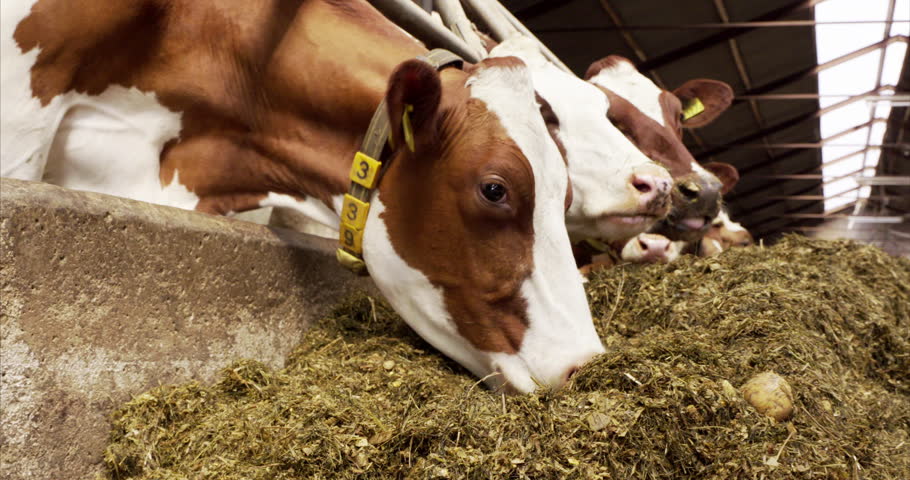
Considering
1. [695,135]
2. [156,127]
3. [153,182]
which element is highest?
[156,127]

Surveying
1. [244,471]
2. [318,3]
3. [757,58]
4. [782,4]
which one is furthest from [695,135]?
[244,471]

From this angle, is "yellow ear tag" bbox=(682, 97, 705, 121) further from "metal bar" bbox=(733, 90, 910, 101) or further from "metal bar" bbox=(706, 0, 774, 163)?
"metal bar" bbox=(733, 90, 910, 101)

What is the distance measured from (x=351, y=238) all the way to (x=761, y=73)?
13170mm

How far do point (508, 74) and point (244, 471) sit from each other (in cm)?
135

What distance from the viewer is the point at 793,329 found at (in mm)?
2172

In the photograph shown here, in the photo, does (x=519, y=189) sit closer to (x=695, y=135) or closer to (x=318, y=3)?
(x=318, y=3)

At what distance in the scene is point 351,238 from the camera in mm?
2402

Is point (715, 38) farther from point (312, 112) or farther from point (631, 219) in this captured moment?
point (312, 112)

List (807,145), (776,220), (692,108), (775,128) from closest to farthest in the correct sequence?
1. (692,108)
2. (775,128)
3. (807,145)
4. (776,220)

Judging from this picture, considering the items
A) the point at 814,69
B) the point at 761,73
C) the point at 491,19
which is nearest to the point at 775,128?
the point at 814,69

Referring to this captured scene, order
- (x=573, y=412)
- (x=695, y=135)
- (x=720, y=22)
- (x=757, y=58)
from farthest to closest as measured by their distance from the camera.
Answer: (x=695, y=135), (x=757, y=58), (x=720, y=22), (x=573, y=412)

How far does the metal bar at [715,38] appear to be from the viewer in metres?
11.7

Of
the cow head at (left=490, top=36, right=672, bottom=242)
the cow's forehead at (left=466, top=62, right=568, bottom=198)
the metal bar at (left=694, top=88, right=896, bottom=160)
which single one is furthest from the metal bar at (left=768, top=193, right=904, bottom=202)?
the cow's forehead at (left=466, top=62, right=568, bottom=198)

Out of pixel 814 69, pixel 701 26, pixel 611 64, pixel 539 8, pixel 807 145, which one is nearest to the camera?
pixel 611 64
